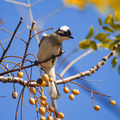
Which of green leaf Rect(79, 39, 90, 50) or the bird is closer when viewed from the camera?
green leaf Rect(79, 39, 90, 50)

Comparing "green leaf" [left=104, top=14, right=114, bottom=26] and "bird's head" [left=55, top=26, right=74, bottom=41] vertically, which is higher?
"bird's head" [left=55, top=26, right=74, bottom=41]

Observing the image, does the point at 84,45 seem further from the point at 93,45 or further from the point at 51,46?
the point at 51,46

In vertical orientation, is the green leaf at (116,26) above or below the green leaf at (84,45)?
above

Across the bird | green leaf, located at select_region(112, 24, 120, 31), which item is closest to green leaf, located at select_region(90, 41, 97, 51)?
green leaf, located at select_region(112, 24, 120, 31)

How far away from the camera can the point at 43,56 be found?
7.78 ft

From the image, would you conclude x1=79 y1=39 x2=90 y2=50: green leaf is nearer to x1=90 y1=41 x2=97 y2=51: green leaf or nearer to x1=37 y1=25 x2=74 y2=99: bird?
x1=90 y1=41 x2=97 y2=51: green leaf

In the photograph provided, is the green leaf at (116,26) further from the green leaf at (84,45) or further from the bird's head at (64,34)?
the bird's head at (64,34)

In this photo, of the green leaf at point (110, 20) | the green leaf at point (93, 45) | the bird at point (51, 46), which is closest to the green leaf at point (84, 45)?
the green leaf at point (93, 45)

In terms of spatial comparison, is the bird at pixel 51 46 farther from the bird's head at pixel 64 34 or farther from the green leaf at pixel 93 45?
the green leaf at pixel 93 45

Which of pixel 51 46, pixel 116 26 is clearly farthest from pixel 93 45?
pixel 51 46

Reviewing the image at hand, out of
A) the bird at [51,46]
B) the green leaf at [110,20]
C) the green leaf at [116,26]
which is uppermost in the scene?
the bird at [51,46]

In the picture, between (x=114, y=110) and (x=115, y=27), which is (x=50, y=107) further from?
(x=115, y=27)

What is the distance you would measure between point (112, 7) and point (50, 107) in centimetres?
81

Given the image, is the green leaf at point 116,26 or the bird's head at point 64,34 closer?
the green leaf at point 116,26
